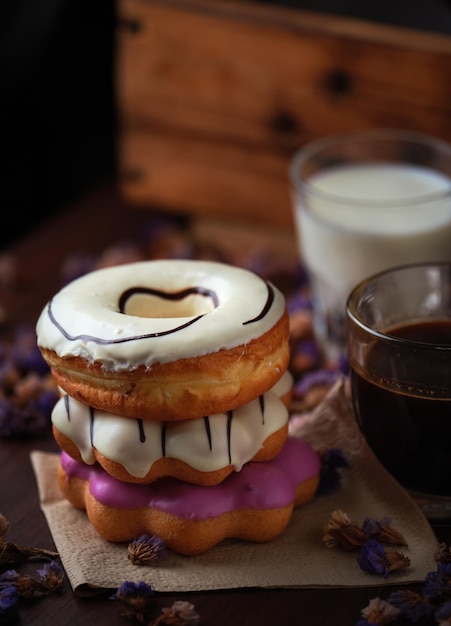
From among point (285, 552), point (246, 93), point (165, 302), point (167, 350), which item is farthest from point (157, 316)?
point (246, 93)

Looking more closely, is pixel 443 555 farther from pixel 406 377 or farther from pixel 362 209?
pixel 362 209

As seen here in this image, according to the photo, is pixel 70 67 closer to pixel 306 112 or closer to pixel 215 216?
pixel 215 216

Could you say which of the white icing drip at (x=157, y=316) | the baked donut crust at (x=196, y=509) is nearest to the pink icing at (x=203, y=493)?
the baked donut crust at (x=196, y=509)

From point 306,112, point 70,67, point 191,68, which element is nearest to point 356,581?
point 306,112

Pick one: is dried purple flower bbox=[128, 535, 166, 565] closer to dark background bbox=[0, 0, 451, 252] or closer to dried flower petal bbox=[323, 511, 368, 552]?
dried flower petal bbox=[323, 511, 368, 552]

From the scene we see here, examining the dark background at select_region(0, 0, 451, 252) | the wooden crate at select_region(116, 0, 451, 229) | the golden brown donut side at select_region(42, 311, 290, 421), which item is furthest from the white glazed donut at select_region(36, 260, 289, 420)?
the dark background at select_region(0, 0, 451, 252)
